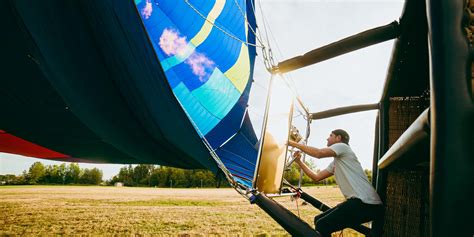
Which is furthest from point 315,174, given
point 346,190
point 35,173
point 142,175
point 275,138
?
point 142,175

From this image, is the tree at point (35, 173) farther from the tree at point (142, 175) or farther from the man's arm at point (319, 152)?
the man's arm at point (319, 152)

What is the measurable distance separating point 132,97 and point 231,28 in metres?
2.29

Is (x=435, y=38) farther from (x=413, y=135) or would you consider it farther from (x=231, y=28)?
(x=231, y=28)

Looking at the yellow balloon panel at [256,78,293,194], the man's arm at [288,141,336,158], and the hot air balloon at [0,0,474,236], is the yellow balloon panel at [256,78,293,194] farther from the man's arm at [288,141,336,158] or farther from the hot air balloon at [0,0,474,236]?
the man's arm at [288,141,336,158]

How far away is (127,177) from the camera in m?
67.6

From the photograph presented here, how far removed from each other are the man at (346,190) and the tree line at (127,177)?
45.1 metres

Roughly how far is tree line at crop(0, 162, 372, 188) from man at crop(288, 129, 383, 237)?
1774 inches

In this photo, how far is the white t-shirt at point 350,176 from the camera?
2082mm

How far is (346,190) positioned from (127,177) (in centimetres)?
7212

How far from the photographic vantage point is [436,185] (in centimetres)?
27

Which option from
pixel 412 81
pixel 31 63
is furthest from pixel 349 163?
pixel 31 63

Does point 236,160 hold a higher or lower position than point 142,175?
higher

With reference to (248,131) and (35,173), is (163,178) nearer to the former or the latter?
(35,173)

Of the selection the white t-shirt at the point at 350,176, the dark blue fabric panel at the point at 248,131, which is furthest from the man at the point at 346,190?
the dark blue fabric panel at the point at 248,131
